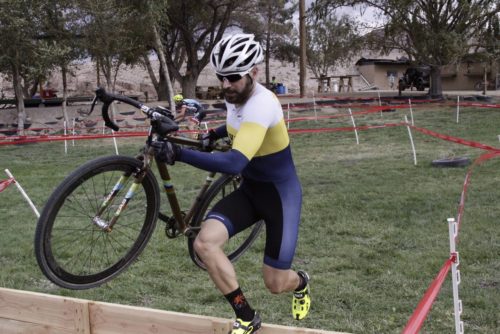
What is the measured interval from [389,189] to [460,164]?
299 cm

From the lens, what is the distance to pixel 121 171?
391cm

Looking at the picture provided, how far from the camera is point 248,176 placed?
4066mm

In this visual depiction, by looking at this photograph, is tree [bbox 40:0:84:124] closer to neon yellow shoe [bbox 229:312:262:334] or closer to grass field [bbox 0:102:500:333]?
grass field [bbox 0:102:500:333]

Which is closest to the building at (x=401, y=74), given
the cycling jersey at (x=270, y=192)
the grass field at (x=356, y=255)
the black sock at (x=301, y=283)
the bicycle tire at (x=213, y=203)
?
the grass field at (x=356, y=255)

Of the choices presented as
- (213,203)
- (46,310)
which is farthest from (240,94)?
(46,310)

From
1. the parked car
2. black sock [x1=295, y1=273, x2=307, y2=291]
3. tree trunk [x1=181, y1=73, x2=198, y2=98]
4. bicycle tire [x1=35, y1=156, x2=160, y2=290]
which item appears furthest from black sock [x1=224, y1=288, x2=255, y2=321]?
the parked car

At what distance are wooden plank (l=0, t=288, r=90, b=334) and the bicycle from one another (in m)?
0.28

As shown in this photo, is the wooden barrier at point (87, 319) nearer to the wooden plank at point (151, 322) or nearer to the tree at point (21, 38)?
the wooden plank at point (151, 322)

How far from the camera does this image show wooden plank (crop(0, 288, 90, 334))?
425 cm

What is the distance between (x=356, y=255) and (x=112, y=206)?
394 cm

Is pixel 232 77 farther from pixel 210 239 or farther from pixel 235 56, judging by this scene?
pixel 210 239

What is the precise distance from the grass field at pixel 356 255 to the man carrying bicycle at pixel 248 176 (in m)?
1.60

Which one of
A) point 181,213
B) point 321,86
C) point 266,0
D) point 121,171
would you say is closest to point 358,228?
point 181,213

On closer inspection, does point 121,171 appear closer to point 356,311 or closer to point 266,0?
point 356,311
